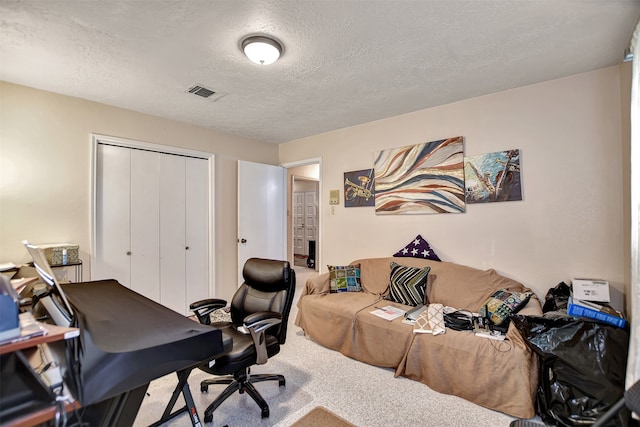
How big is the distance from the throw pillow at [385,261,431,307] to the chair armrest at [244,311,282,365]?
149cm

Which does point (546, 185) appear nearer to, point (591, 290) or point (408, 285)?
point (591, 290)

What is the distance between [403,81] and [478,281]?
2004 millimetres

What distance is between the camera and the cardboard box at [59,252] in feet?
8.41

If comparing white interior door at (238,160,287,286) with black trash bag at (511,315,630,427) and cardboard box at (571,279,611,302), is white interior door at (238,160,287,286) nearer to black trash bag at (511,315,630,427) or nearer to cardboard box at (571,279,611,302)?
black trash bag at (511,315,630,427)

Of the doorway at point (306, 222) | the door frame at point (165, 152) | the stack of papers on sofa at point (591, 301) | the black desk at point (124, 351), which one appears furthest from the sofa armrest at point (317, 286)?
the doorway at point (306, 222)

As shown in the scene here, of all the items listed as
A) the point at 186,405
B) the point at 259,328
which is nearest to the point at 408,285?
the point at 259,328

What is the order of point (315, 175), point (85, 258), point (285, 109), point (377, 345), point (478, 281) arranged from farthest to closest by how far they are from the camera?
point (315, 175), point (285, 109), point (85, 258), point (478, 281), point (377, 345)

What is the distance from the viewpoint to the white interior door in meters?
4.27

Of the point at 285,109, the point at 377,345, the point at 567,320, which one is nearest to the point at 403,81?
the point at 285,109

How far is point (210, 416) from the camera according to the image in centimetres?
192

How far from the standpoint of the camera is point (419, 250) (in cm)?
326

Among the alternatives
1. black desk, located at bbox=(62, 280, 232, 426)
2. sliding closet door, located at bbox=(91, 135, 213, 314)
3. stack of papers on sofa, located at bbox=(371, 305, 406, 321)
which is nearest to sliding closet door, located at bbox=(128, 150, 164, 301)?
sliding closet door, located at bbox=(91, 135, 213, 314)

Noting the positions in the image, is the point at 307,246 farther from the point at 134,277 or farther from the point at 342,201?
the point at 134,277

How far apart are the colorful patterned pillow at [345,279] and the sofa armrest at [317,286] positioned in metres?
0.06
